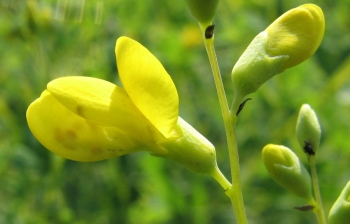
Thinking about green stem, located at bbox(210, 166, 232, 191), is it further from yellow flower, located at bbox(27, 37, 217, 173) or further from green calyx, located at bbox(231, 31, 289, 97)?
green calyx, located at bbox(231, 31, 289, 97)

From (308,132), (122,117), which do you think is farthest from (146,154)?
(122,117)

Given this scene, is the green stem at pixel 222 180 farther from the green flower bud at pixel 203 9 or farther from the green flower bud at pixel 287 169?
the green flower bud at pixel 203 9

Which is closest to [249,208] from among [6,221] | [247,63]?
[6,221]

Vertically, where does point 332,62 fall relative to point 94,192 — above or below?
above

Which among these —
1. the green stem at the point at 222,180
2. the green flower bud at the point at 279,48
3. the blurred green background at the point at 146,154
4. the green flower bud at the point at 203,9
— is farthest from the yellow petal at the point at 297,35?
the blurred green background at the point at 146,154

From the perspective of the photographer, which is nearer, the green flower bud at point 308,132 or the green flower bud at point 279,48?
the green flower bud at point 279,48

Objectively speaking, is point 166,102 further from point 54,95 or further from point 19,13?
point 19,13

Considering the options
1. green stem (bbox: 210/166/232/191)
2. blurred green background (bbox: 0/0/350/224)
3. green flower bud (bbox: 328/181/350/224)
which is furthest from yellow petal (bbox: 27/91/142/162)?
blurred green background (bbox: 0/0/350/224)
